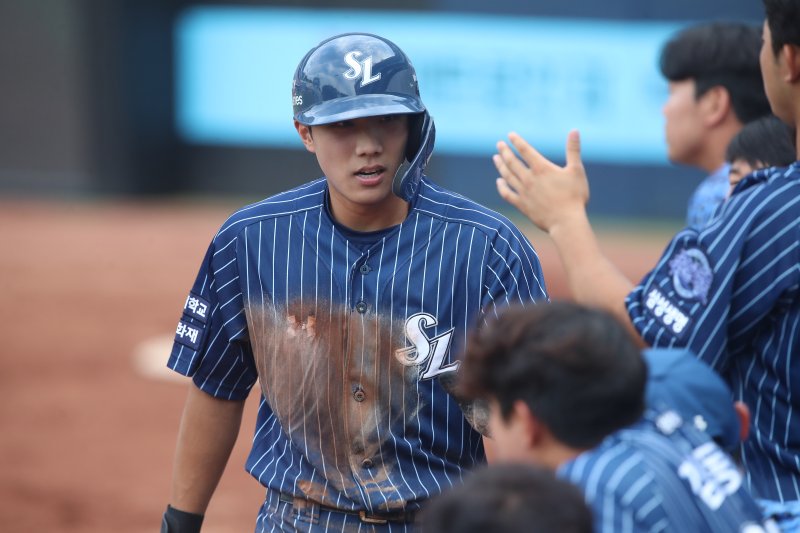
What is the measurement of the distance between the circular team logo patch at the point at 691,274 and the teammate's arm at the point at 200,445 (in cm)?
130

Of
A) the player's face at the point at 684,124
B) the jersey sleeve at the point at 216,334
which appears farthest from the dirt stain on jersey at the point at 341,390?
the player's face at the point at 684,124

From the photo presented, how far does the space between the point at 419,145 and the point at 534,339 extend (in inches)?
45.3

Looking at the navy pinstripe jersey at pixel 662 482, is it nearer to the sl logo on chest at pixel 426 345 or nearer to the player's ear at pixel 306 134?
the sl logo on chest at pixel 426 345

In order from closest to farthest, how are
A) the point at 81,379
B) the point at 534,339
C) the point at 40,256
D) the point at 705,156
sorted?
the point at 534,339
the point at 705,156
the point at 81,379
the point at 40,256

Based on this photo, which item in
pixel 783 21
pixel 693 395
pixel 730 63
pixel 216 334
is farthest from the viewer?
pixel 730 63

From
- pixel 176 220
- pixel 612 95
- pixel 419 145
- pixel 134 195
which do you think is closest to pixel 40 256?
pixel 176 220

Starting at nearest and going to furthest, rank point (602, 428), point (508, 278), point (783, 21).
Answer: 1. point (602, 428)
2. point (783, 21)
3. point (508, 278)

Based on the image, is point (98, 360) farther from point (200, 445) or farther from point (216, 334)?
point (216, 334)

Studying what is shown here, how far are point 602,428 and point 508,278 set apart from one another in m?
0.94

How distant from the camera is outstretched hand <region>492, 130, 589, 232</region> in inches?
108

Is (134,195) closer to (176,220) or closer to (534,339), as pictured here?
(176,220)

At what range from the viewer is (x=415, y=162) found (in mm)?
2885

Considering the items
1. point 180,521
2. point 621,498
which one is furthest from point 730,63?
point 621,498

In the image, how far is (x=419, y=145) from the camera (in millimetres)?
2973
